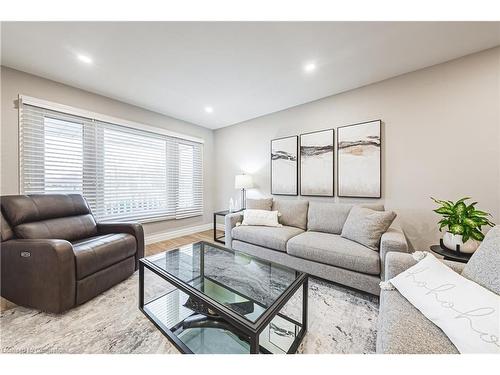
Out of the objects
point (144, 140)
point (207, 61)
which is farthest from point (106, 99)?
point (207, 61)

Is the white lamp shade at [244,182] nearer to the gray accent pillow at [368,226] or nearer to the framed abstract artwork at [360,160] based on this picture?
the framed abstract artwork at [360,160]

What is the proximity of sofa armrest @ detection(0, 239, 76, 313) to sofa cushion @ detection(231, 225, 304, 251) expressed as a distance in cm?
172

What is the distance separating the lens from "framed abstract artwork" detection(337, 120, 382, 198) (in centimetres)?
240

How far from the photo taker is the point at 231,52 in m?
1.82

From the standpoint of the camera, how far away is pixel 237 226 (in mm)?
2775

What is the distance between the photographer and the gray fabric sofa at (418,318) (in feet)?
2.42

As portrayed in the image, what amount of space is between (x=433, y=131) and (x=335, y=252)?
175 cm

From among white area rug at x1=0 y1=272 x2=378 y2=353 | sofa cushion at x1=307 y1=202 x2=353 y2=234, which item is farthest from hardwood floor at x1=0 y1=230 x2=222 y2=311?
sofa cushion at x1=307 y1=202 x2=353 y2=234

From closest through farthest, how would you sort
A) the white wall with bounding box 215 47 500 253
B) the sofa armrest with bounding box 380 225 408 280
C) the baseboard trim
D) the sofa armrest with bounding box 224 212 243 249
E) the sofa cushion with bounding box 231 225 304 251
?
the sofa armrest with bounding box 380 225 408 280, the white wall with bounding box 215 47 500 253, the sofa cushion with bounding box 231 225 304 251, the sofa armrest with bounding box 224 212 243 249, the baseboard trim

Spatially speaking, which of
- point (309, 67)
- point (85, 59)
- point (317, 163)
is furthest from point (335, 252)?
point (85, 59)

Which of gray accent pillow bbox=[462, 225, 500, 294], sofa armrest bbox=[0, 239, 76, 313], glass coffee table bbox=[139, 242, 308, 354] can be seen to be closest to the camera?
gray accent pillow bbox=[462, 225, 500, 294]

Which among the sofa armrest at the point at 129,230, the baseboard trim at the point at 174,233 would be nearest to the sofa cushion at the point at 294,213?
the sofa armrest at the point at 129,230

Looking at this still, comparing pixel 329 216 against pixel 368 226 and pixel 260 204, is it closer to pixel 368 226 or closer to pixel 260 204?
pixel 368 226

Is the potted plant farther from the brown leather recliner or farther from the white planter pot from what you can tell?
the brown leather recliner
